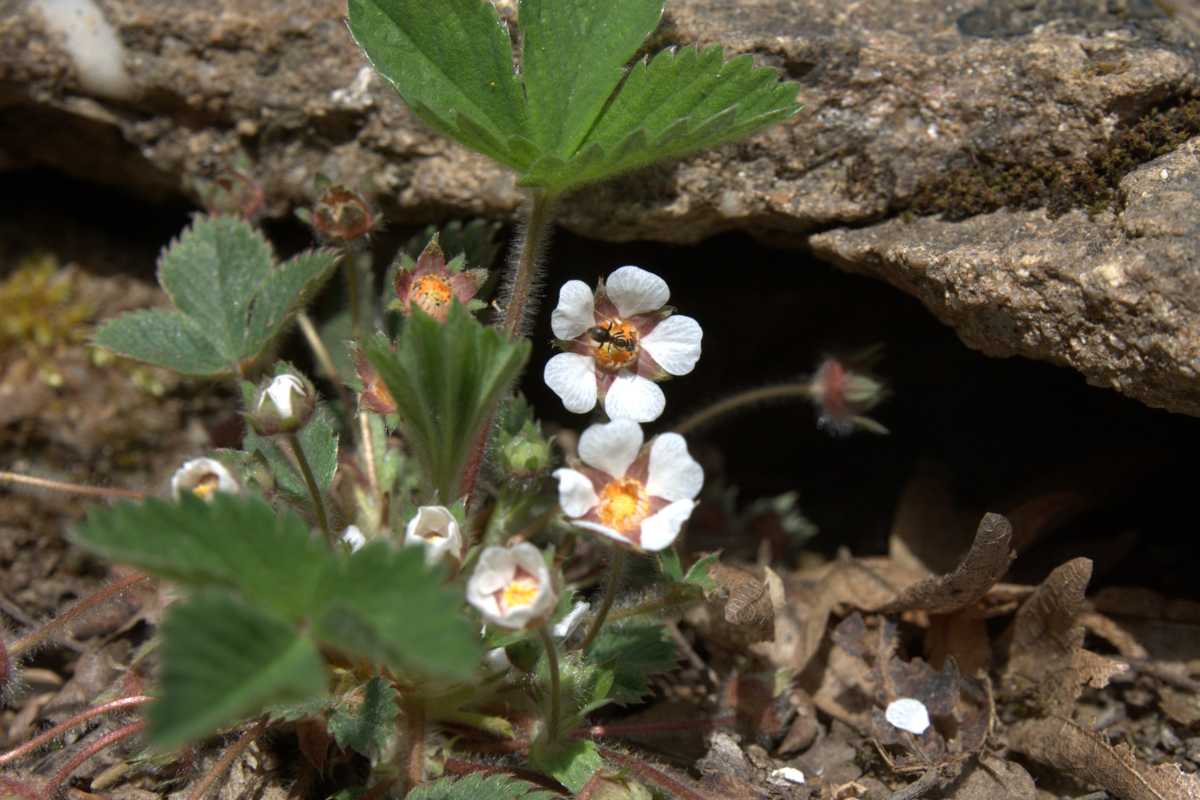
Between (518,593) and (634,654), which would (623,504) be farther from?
(634,654)

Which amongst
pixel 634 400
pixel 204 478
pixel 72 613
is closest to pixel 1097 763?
pixel 634 400

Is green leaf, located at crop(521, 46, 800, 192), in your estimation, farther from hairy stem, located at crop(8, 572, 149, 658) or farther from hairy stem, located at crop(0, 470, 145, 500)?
hairy stem, located at crop(0, 470, 145, 500)

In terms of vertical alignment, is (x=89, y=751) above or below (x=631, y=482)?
below

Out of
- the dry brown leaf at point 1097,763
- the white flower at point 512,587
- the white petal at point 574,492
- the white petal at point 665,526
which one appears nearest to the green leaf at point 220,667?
the white flower at point 512,587

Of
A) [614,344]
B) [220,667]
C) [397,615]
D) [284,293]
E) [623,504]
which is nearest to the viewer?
[220,667]

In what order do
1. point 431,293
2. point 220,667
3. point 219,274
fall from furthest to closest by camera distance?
point 219,274 → point 431,293 → point 220,667

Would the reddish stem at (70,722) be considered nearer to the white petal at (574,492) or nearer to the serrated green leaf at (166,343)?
the serrated green leaf at (166,343)

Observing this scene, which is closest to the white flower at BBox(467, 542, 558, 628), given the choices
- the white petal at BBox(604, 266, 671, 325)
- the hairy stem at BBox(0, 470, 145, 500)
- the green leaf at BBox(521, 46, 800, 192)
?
the white petal at BBox(604, 266, 671, 325)

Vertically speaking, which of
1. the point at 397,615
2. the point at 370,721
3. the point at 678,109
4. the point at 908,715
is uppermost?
the point at 678,109
